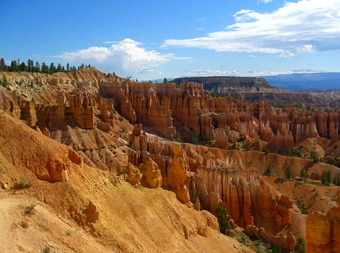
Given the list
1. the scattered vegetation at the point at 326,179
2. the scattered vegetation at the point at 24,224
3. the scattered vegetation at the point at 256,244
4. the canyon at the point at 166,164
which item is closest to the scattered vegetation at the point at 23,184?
the canyon at the point at 166,164

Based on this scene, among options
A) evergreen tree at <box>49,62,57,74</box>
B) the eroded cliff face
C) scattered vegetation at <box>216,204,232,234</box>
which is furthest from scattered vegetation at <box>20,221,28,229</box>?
evergreen tree at <box>49,62,57,74</box>

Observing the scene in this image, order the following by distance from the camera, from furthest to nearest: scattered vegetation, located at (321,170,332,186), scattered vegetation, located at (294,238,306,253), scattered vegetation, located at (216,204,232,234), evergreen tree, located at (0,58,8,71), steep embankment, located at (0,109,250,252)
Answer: evergreen tree, located at (0,58,8,71), scattered vegetation, located at (321,170,332,186), scattered vegetation, located at (294,238,306,253), scattered vegetation, located at (216,204,232,234), steep embankment, located at (0,109,250,252)

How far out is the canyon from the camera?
18.6 metres

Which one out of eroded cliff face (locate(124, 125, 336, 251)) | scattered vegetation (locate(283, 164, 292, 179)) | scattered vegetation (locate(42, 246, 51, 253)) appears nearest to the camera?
scattered vegetation (locate(42, 246, 51, 253))

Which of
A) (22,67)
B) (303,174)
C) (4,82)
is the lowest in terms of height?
(303,174)

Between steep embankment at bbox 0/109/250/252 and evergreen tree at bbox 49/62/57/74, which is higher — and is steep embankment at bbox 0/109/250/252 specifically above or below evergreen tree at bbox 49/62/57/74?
below

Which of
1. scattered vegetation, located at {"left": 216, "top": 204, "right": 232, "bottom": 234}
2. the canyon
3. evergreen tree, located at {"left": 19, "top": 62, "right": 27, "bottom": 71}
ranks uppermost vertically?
evergreen tree, located at {"left": 19, "top": 62, "right": 27, "bottom": 71}

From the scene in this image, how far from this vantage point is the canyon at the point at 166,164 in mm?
18583

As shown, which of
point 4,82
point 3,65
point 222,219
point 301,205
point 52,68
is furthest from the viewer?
point 52,68

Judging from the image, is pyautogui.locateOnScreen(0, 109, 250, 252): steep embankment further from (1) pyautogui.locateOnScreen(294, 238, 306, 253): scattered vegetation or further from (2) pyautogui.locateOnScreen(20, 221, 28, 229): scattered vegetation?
(1) pyautogui.locateOnScreen(294, 238, 306, 253): scattered vegetation

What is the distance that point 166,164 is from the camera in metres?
35.7

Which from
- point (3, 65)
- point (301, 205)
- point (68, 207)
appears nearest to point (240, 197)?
point (301, 205)

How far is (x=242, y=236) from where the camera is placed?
35562 millimetres

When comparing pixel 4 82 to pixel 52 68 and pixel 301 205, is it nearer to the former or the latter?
pixel 52 68
